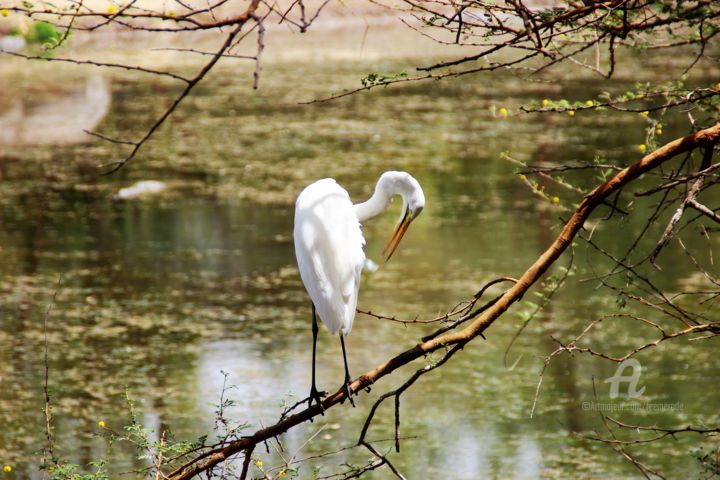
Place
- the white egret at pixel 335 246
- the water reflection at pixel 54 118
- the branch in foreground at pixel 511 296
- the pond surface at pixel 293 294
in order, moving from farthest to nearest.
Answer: the water reflection at pixel 54 118 → the pond surface at pixel 293 294 → the white egret at pixel 335 246 → the branch in foreground at pixel 511 296

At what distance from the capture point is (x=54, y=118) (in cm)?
1078

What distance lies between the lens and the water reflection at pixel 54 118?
33.2 feet

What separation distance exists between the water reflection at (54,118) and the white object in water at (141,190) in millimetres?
1722

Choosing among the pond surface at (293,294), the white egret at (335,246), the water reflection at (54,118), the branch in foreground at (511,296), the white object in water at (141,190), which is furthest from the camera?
the water reflection at (54,118)

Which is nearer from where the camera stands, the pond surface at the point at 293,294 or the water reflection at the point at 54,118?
the pond surface at the point at 293,294

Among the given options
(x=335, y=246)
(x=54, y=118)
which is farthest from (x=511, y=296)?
(x=54, y=118)

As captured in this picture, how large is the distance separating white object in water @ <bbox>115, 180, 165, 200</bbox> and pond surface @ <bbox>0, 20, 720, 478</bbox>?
11cm

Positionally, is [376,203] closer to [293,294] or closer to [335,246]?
[335,246]

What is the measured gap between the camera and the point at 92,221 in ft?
24.8

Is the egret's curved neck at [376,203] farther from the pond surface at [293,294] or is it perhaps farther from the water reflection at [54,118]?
the water reflection at [54,118]

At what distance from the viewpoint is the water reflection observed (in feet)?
33.2

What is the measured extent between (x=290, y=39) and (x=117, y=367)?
11814mm

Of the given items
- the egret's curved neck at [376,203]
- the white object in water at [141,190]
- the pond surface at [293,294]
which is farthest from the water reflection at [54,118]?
the egret's curved neck at [376,203]

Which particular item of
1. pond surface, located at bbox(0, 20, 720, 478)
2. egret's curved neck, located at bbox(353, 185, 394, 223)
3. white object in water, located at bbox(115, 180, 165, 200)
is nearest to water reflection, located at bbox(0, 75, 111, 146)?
pond surface, located at bbox(0, 20, 720, 478)
